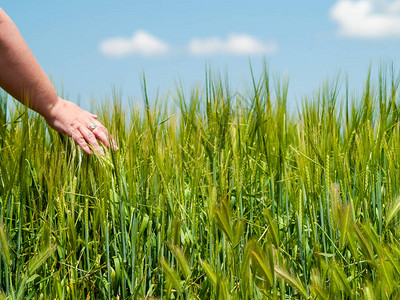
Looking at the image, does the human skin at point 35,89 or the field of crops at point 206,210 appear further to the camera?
the human skin at point 35,89

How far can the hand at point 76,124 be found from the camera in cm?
132

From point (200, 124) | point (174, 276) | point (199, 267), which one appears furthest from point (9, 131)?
point (174, 276)

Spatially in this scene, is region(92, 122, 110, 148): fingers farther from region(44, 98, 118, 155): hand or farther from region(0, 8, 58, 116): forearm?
region(0, 8, 58, 116): forearm

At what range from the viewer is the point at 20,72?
1.34 metres

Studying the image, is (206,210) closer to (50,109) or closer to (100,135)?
(100,135)

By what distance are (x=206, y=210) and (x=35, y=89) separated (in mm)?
678

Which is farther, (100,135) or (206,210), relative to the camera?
(100,135)

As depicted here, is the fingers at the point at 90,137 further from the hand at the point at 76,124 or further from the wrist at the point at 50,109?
the wrist at the point at 50,109

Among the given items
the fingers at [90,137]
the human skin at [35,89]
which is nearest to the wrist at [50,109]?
the human skin at [35,89]

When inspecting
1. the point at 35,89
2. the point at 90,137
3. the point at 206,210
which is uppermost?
the point at 35,89

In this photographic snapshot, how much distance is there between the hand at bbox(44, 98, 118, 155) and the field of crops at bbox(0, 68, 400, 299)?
5 centimetres

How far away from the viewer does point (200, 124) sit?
1278 millimetres

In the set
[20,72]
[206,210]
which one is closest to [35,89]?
[20,72]

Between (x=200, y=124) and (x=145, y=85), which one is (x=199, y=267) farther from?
(x=145, y=85)
